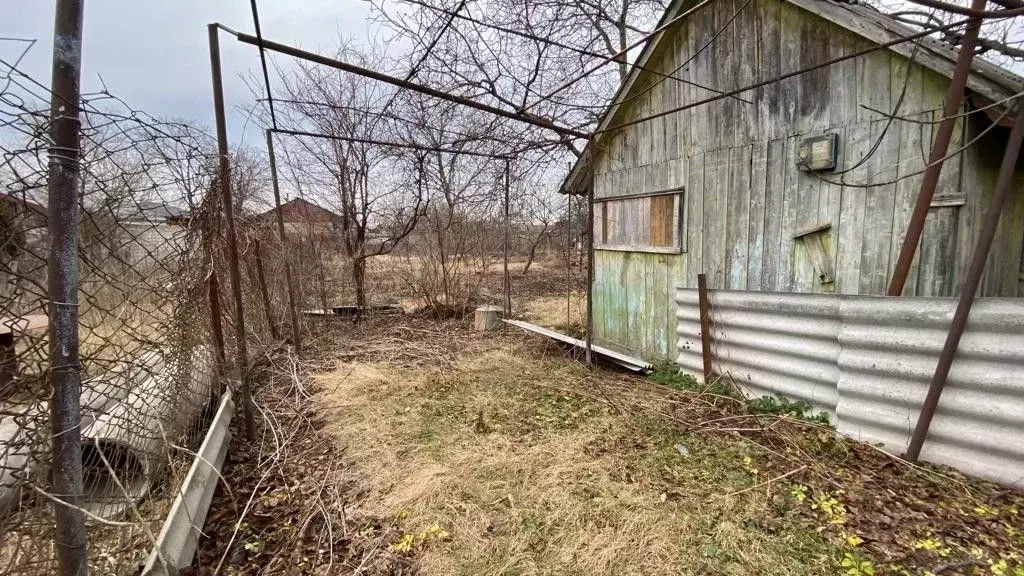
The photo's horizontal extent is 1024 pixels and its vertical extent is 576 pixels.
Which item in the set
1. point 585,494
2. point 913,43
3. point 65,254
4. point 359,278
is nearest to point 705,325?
point 585,494

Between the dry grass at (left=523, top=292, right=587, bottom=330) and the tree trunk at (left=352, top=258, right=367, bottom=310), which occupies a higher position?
the tree trunk at (left=352, top=258, right=367, bottom=310)

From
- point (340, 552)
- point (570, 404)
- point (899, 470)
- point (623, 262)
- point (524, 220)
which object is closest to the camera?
point (340, 552)

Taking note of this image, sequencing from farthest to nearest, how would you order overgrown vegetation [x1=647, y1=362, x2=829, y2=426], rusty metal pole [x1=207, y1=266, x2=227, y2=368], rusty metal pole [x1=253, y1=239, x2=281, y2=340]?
1. rusty metal pole [x1=253, y1=239, x2=281, y2=340]
2. overgrown vegetation [x1=647, y1=362, x2=829, y2=426]
3. rusty metal pole [x1=207, y1=266, x2=227, y2=368]

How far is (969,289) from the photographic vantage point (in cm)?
255

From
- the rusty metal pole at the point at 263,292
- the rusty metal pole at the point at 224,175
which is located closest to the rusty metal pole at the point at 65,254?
the rusty metal pole at the point at 224,175

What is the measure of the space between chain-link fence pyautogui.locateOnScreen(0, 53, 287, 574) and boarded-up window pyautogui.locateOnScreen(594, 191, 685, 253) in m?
4.22

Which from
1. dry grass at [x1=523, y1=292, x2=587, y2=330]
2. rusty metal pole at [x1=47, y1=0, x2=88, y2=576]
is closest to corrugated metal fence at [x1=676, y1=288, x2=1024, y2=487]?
dry grass at [x1=523, y1=292, x2=587, y2=330]

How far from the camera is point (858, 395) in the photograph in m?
3.08

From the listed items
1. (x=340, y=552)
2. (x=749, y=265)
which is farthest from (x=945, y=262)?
(x=340, y=552)

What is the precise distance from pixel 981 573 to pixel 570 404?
2.68 meters

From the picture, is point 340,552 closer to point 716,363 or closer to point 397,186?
point 716,363

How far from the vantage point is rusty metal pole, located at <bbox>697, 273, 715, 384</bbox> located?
4238mm

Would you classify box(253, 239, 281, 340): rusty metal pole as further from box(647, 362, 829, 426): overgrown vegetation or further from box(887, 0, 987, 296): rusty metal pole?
box(887, 0, 987, 296): rusty metal pole

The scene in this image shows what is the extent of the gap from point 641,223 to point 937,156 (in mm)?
2722
